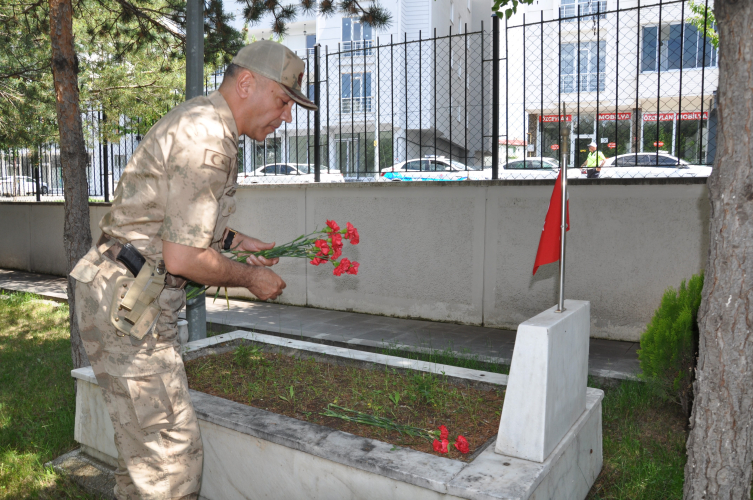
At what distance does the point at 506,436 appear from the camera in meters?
2.55

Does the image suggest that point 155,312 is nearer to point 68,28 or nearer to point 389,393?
point 389,393

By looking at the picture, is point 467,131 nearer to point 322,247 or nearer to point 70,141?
point 70,141

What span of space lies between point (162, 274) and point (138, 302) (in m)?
0.13

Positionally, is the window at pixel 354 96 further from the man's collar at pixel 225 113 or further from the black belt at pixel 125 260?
the black belt at pixel 125 260

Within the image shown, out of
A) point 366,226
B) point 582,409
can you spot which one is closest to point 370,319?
point 366,226

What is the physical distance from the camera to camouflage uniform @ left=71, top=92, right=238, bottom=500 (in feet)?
6.88

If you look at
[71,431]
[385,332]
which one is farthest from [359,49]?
A: [71,431]

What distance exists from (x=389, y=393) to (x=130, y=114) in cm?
776

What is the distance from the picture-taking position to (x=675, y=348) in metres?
3.83

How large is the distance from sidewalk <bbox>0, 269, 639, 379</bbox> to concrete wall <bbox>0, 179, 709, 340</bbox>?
0.27 metres

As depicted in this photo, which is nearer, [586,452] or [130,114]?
[586,452]

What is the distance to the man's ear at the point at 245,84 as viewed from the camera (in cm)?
226

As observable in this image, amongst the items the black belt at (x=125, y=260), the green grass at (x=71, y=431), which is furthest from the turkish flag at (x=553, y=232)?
the black belt at (x=125, y=260)

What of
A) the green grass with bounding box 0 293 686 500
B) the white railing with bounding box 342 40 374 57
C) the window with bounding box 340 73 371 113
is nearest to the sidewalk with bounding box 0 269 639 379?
the green grass with bounding box 0 293 686 500
